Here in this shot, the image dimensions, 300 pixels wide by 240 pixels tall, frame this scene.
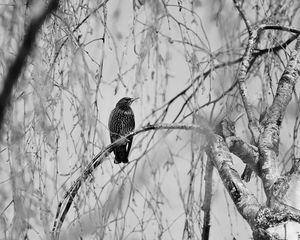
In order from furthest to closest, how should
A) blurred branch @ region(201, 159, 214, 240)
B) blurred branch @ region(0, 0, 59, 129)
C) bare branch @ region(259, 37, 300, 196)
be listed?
blurred branch @ region(201, 159, 214, 240) → bare branch @ region(259, 37, 300, 196) → blurred branch @ region(0, 0, 59, 129)

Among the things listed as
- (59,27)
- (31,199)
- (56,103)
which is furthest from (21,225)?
(59,27)

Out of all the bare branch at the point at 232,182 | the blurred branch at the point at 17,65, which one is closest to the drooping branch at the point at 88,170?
the bare branch at the point at 232,182

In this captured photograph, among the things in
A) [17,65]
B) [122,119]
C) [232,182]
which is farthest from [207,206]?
[122,119]

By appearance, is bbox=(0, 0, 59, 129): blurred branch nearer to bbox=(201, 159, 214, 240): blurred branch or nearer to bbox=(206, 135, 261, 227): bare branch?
bbox=(206, 135, 261, 227): bare branch

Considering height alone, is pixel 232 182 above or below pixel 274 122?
below

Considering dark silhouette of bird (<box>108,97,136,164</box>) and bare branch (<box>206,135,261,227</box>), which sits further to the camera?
dark silhouette of bird (<box>108,97,136,164</box>)

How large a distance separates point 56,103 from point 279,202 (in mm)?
803

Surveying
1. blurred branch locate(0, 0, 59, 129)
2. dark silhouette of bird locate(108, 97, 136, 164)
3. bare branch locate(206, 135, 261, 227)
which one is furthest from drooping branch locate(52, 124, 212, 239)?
dark silhouette of bird locate(108, 97, 136, 164)

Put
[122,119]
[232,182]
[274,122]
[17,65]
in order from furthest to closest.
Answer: [122,119], [274,122], [232,182], [17,65]

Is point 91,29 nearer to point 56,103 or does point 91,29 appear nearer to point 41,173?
point 56,103

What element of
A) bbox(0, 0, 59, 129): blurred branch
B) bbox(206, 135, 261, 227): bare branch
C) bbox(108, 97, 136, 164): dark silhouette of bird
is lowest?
bbox(0, 0, 59, 129): blurred branch

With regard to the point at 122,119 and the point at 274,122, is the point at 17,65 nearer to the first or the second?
the point at 274,122

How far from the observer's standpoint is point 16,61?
731 mm

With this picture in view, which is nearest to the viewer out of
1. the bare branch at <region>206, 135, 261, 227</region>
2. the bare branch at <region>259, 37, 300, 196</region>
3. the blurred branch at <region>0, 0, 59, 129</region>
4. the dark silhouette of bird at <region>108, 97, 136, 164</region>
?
the blurred branch at <region>0, 0, 59, 129</region>
